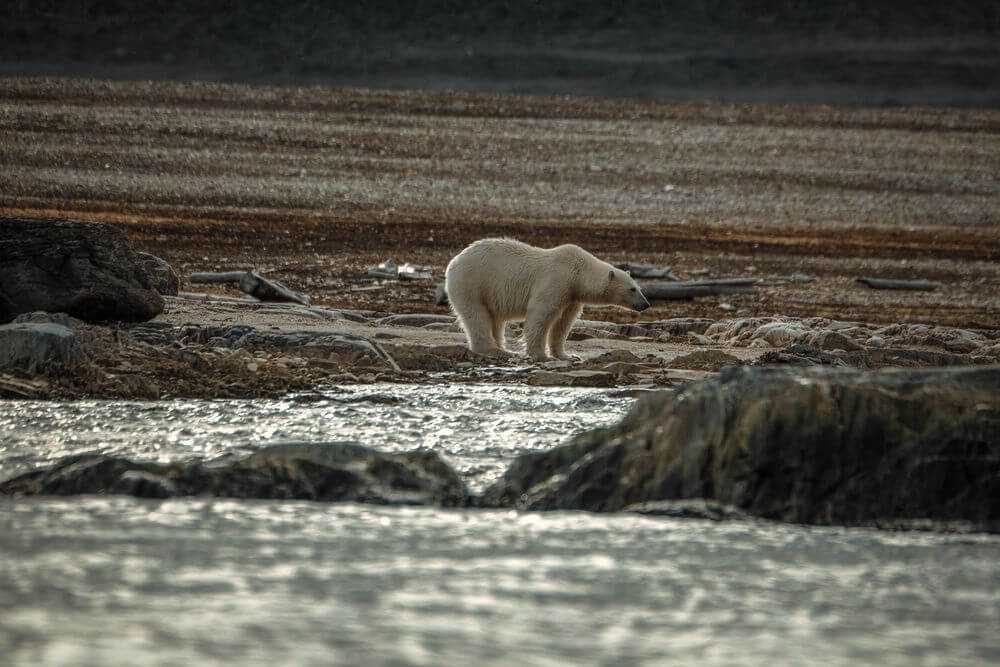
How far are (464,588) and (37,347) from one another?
557 centimetres

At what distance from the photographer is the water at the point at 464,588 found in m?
5.34

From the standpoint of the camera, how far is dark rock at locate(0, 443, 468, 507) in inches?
293

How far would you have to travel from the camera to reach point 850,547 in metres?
6.85

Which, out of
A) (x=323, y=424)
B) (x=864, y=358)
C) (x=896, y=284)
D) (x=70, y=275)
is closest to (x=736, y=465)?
(x=323, y=424)

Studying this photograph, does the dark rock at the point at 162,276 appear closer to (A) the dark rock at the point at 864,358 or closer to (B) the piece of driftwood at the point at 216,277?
(B) the piece of driftwood at the point at 216,277

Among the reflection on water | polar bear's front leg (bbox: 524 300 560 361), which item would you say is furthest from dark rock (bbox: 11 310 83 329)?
polar bear's front leg (bbox: 524 300 560 361)

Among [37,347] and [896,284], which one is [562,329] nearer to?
[37,347]

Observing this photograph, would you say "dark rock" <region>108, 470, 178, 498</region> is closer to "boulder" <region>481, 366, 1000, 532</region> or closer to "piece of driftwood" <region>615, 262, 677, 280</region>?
"boulder" <region>481, 366, 1000, 532</region>

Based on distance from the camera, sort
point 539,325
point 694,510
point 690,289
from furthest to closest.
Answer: point 690,289, point 539,325, point 694,510

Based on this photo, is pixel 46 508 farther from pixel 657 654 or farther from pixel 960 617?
pixel 960 617

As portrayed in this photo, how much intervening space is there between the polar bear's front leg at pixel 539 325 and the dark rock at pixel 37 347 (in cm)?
363

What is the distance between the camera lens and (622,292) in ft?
44.0

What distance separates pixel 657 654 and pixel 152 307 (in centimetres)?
812

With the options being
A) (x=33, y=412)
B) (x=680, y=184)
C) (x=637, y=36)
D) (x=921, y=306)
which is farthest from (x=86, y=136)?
(x=637, y=36)
